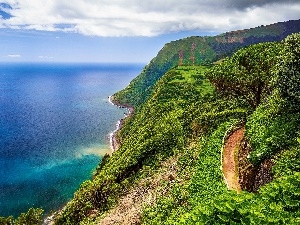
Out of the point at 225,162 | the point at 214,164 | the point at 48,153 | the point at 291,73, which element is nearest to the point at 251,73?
the point at 291,73

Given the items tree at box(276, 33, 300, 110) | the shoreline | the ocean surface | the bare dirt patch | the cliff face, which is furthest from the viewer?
the ocean surface

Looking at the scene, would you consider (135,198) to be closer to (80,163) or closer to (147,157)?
(147,157)

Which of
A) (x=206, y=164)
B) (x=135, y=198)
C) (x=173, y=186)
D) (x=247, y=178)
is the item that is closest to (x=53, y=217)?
(x=135, y=198)

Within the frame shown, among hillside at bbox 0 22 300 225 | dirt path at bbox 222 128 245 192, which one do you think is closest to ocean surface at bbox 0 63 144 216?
hillside at bbox 0 22 300 225

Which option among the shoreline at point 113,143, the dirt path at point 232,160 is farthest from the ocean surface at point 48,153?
the dirt path at point 232,160

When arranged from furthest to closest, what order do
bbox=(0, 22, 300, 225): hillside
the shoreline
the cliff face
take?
the shoreline, bbox=(0, 22, 300, 225): hillside, the cliff face

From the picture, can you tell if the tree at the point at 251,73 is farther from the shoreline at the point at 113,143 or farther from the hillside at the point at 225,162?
the shoreline at the point at 113,143

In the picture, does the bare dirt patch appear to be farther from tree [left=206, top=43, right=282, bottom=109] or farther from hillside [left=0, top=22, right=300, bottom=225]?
tree [left=206, top=43, right=282, bottom=109]
